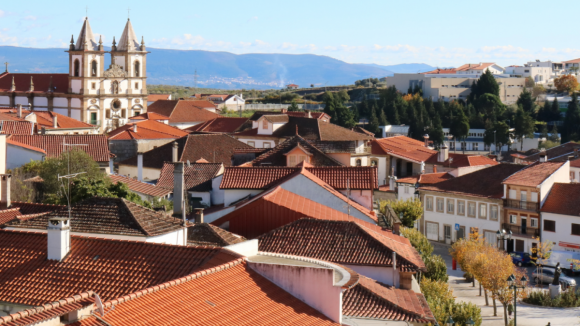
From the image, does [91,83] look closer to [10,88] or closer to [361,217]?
[10,88]

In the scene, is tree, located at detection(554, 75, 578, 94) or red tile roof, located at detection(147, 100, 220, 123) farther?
tree, located at detection(554, 75, 578, 94)

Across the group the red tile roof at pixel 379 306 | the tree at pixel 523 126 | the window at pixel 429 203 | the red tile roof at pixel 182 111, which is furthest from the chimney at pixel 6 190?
the tree at pixel 523 126

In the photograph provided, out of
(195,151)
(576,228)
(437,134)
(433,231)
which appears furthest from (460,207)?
(437,134)

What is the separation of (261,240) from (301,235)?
3.33 ft

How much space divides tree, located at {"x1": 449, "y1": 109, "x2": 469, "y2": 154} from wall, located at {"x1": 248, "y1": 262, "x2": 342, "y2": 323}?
276 ft

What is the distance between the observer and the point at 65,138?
4075 centimetres

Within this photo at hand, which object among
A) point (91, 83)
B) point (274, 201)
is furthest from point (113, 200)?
point (91, 83)

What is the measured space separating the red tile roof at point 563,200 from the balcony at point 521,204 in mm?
457

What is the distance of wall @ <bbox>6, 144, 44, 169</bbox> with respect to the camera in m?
35.0

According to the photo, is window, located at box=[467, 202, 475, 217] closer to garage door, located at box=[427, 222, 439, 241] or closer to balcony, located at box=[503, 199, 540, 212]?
balcony, located at box=[503, 199, 540, 212]

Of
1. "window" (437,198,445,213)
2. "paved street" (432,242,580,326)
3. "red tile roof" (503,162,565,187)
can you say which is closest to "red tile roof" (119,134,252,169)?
"window" (437,198,445,213)

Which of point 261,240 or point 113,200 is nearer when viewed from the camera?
point 113,200

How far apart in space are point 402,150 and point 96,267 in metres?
55.0

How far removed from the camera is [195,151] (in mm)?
47688
